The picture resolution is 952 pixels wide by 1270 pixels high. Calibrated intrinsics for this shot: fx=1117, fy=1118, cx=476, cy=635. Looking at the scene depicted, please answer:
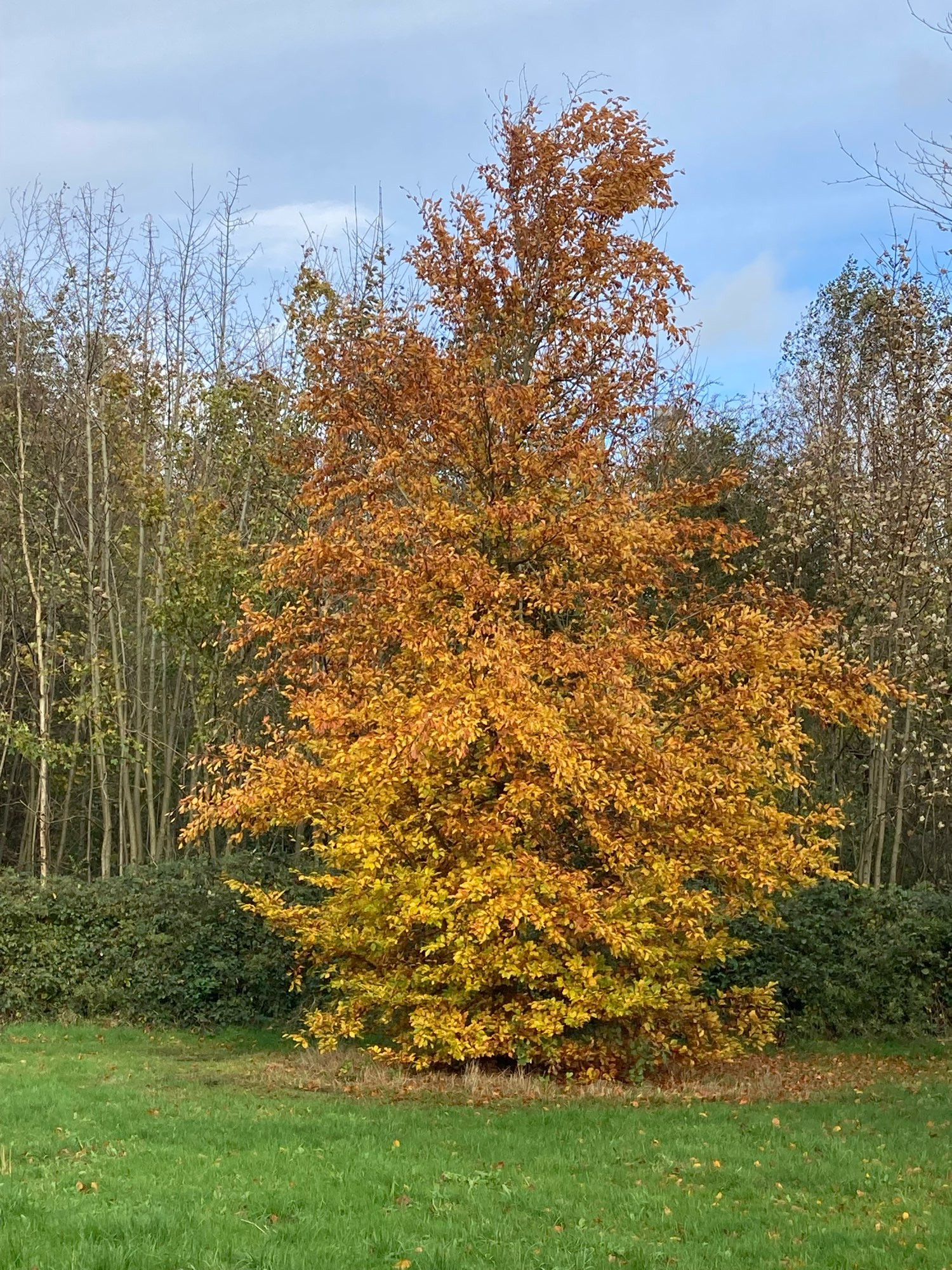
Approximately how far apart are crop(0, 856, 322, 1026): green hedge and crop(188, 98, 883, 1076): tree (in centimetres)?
325

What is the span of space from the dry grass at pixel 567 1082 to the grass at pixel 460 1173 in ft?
0.16

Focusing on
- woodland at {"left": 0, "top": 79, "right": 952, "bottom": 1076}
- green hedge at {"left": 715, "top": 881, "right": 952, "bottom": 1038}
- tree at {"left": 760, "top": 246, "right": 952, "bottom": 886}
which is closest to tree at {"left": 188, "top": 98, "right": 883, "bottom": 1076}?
woodland at {"left": 0, "top": 79, "right": 952, "bottom": 1076}

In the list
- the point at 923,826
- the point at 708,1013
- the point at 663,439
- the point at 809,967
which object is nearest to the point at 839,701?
the point at 708,1013

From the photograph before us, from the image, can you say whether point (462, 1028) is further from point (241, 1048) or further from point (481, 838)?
point (241, 1048)

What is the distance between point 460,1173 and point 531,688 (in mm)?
3875

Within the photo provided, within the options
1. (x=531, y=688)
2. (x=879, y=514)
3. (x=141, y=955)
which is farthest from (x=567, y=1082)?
(x=879, y=514)

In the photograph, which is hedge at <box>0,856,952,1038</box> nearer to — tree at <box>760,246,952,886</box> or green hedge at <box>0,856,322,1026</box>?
green hedge at <box>0,856,322,1026</box>

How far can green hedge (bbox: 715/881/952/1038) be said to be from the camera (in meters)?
13.7

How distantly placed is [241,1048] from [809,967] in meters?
6.91

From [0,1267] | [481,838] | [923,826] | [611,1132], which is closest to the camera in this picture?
[0,1267]

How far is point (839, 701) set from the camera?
984cm

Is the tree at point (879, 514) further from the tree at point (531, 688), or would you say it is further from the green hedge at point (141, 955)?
the green hedge at point (141, 955)

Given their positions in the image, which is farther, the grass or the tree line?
the tree line

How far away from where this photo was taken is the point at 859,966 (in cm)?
1384
